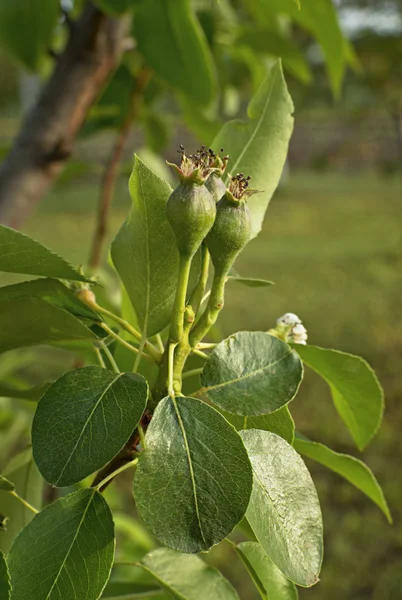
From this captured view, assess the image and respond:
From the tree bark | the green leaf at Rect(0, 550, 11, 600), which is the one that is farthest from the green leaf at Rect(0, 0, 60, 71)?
the green leaf at Rect(0, 550, 11, 600)

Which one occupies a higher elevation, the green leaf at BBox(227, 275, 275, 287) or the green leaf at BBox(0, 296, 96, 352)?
the green leaf at BBox(227, 275, 275, 287)

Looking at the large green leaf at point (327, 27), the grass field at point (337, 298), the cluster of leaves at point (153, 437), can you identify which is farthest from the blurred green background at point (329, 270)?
the large green leaf at point (327, 27)

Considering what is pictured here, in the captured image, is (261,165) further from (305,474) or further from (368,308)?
(368,308)

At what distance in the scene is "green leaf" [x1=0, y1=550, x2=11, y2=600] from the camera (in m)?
0.25

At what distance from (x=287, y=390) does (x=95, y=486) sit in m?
0.08

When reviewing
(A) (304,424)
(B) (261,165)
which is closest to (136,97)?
(B) (261,165)

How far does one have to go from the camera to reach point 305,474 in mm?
275

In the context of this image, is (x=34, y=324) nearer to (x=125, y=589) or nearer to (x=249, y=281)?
(x=249, y=281)

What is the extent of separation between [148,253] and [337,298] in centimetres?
321

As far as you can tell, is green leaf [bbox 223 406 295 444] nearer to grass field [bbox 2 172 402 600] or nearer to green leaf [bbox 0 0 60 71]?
green leaf [bbox 0 0 60 71]

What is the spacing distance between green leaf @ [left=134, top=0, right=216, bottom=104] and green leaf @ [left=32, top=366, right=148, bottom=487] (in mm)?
434

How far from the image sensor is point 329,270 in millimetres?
3930

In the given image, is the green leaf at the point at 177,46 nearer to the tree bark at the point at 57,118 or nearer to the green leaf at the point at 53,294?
the tree bark at the point at 57,118

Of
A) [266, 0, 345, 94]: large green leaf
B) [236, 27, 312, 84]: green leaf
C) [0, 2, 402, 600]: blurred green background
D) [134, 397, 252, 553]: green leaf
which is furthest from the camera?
[0, 2, 402, 600]: blurred green background
